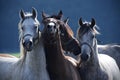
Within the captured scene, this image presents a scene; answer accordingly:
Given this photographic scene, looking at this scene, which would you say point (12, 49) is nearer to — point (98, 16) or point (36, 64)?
point (98, 16)

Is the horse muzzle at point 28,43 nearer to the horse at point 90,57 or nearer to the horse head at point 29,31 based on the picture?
the horse head at point 29,31

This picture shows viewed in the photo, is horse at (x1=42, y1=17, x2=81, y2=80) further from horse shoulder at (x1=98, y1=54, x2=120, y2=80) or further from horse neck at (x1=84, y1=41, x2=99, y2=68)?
horse shoulder at (x1=98, y1=54, x2=120, y2=80)

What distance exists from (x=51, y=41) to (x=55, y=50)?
0.22 meters

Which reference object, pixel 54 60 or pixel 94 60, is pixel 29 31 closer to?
pixel 54 60

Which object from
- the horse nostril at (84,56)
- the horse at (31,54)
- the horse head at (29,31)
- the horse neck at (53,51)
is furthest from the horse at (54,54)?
the horse nostril at (84,56)

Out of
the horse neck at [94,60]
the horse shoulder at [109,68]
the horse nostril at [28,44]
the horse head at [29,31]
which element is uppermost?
the horse head at [29,31]

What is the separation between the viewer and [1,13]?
1023 inches

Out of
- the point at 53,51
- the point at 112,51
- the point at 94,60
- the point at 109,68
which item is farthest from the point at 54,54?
the point at 112,51

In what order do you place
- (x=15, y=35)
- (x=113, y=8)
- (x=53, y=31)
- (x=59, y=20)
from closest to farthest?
(x=53, y=31), (x=59, y=20), (x=15, y=35), (x=113, y=8)

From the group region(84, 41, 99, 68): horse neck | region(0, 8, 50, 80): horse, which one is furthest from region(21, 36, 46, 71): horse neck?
region(84, 41, 99, 68): horse neck

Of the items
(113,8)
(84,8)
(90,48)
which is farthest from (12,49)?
(90,48)

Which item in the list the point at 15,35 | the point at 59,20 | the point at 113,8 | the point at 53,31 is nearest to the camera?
the point at 53,31

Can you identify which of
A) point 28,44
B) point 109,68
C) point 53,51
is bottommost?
point 109,68

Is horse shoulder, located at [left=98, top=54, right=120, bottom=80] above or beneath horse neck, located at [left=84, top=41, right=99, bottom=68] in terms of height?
beneath
